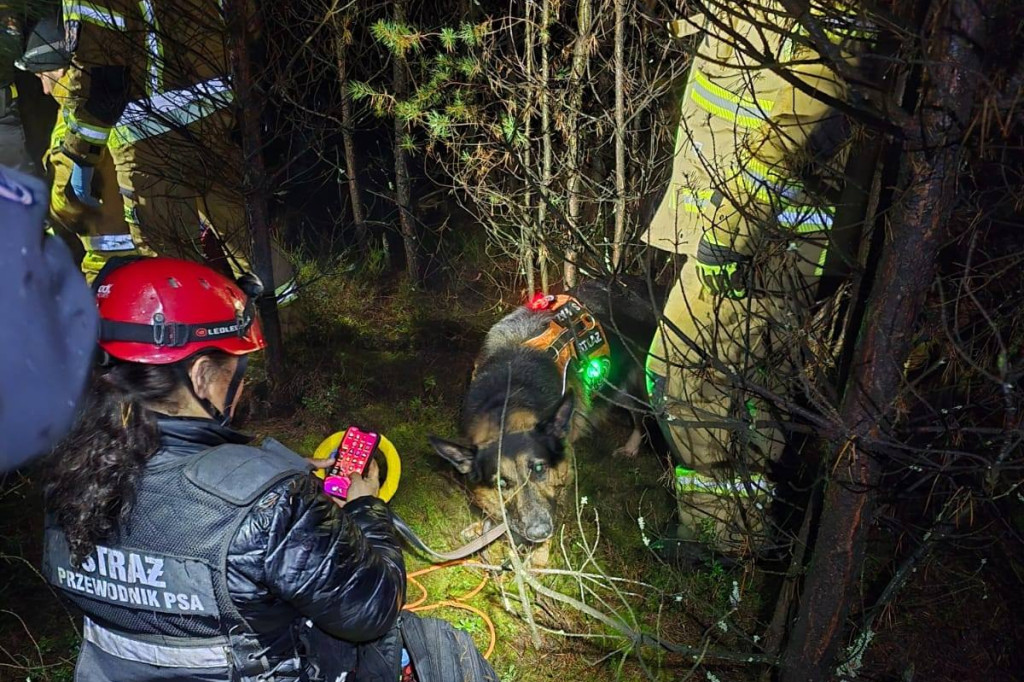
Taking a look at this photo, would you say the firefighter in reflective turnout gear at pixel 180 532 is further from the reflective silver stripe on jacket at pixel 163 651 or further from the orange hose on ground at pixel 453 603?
the orange hose on ground at pixel 453 603

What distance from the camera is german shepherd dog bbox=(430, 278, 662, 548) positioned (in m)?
4.62

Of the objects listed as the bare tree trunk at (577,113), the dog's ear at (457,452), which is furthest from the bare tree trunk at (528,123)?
the dog's ear at (457,452)

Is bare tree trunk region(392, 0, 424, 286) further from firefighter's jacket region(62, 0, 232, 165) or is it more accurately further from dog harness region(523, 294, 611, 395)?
dog harness region(523, 294, 611, 395)

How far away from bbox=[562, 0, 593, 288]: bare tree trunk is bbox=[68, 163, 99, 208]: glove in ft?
13.4

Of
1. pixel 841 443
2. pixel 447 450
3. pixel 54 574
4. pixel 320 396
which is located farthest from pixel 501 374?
pixel 54 574

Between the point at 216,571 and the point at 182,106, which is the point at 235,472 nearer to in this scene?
the point at 216,571

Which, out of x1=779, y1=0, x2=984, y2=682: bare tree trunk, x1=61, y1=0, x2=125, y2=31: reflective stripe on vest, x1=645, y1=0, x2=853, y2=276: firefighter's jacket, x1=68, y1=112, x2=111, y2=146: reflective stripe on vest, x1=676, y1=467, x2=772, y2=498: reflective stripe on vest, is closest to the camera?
x1=779, y1=0, x2=984, y2=682: bare tree trunk

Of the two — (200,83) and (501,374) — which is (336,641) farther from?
(200,83)

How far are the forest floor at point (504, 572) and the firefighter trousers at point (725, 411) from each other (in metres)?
0.31

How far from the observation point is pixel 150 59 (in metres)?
4.76

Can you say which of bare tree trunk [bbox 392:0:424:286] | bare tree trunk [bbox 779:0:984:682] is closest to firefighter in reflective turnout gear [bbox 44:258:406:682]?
bare tree trunk [bbox 779:0:984:682]

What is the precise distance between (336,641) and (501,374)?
3.43m

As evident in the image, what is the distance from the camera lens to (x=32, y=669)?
3.54 metres

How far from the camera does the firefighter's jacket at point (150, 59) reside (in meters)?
4.57
